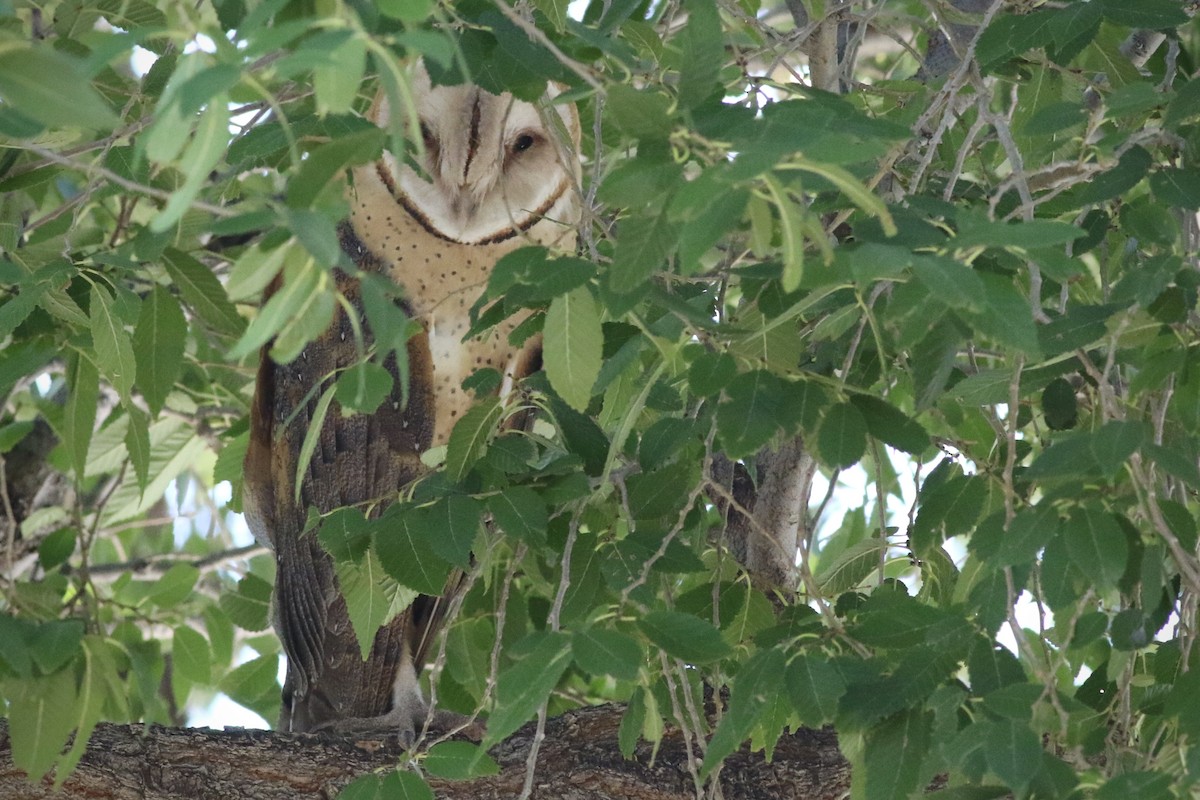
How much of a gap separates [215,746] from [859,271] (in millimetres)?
1157

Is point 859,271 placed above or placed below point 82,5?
below

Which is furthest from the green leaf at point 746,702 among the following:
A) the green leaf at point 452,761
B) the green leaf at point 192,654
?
the green leaf at point 192,654

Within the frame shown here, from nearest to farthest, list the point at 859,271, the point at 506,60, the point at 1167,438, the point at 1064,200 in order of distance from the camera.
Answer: the point at 859,271 < the point at 506,60 < the point at 1167,438 < the point at 1064,200

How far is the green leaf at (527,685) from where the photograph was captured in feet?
3.03

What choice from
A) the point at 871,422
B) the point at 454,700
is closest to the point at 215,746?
the point at 454,700

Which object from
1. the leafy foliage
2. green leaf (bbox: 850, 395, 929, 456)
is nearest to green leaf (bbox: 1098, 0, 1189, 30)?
the leafy foliage

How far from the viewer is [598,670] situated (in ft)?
3.09

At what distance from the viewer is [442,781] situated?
161 cm

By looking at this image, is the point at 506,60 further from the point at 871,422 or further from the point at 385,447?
the point at 385,447

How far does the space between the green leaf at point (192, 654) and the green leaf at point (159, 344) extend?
69 centimetres

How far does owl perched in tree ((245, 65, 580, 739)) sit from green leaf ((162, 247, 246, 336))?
38 cm

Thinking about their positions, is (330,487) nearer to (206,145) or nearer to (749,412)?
(749,412)

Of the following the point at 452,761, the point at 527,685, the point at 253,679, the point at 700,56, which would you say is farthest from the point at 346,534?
the point at 253,679

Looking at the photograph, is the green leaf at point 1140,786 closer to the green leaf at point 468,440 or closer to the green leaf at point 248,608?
the green leaf at point 468,440
